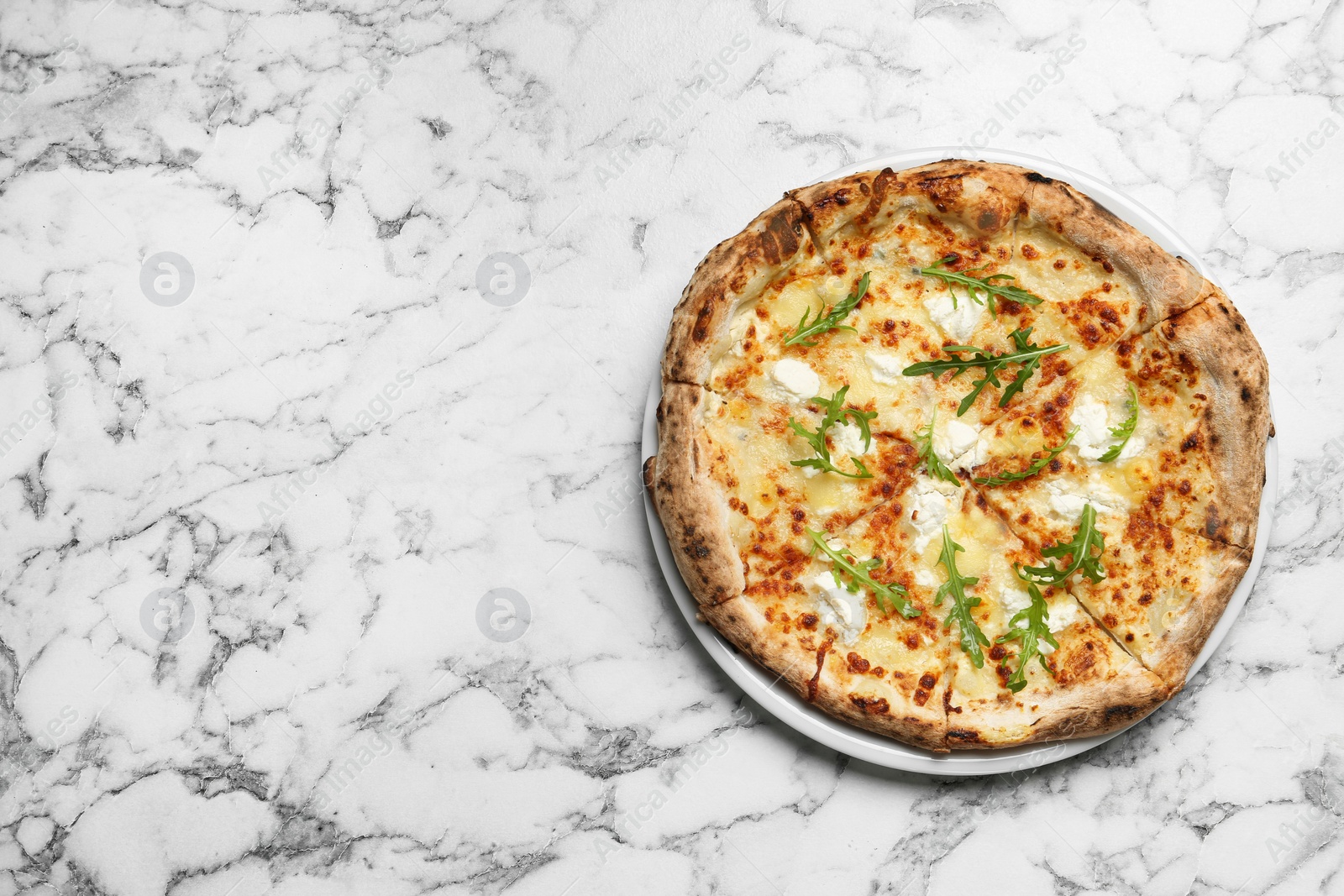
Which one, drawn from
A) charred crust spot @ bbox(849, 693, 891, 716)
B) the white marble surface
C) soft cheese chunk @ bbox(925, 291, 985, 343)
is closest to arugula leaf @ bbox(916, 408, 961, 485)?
soft cheese chunk @ bbox(925, 291, 985, 343)

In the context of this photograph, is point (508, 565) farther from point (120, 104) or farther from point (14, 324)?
point (120, 104)

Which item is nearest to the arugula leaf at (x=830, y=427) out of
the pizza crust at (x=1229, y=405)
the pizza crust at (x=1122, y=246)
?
the pizza crust at (x=1122, y=246)

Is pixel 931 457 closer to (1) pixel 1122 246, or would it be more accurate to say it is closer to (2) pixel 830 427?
(2) pixel 830 427

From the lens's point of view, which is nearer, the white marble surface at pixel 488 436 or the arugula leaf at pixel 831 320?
the arugula leaf at pixel 831 320

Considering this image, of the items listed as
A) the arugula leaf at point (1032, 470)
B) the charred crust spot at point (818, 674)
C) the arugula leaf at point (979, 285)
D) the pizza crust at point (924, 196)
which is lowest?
the charred crust spot at point (818, 674)

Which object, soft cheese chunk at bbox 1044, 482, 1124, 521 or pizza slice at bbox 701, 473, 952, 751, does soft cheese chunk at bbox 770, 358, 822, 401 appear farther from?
soft cheese chunk at bbox 1044, 482, 1124, 521

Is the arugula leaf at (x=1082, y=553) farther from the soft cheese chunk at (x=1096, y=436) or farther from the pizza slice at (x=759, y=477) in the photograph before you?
the pizza slice at (x=759, y=477)
